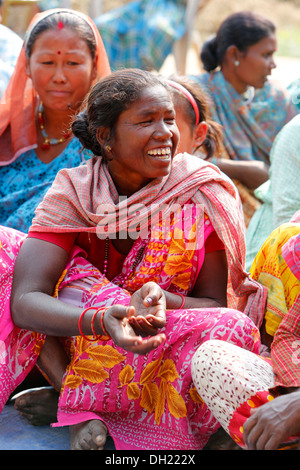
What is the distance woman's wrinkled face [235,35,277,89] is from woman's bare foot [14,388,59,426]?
3330 mm

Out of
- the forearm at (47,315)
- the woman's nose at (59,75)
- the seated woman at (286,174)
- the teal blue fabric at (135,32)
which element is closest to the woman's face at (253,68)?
the seated woman at (286,174)

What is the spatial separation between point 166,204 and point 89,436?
38.3 inches

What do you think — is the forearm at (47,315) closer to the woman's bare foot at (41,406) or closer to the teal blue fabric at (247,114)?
the woman's bare foot at (41,406)

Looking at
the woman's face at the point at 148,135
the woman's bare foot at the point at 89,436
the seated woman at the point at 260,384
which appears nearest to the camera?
the seated woman at the point at 260,384

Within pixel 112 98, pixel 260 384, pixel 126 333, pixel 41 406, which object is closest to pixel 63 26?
pixel 112 98

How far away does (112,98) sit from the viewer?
2.82 metres

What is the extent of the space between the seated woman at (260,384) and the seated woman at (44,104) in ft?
5.73

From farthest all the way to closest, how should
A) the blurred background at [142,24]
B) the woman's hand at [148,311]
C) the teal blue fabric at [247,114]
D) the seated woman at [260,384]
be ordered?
the blurred background at [142,24], the teal blue fabric at [247,114], the woman's hand at [148,311], the seated woman at [260,384]

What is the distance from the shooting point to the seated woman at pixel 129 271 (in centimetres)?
250

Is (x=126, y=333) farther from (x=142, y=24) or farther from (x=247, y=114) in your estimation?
(x=142, y=24)

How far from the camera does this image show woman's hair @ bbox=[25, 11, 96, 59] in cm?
390

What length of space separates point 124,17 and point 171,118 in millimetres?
5705

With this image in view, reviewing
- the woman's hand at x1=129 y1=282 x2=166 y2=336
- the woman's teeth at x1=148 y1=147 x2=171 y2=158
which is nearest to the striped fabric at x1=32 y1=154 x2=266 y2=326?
the woman's teeth at x1=148 y1=147 x2=171 y2=158
